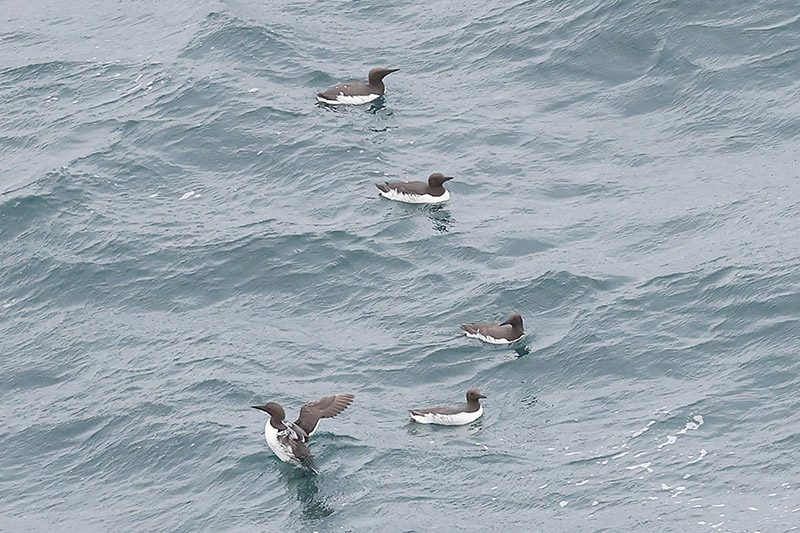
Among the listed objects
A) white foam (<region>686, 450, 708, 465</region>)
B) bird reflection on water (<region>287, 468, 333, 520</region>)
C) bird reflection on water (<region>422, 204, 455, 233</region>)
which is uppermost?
bird reflection on water (<region>287, 468, 333, 520</region>)

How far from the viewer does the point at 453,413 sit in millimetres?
29141

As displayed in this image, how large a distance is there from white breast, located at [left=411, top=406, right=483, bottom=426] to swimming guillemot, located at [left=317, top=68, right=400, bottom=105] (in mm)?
14570

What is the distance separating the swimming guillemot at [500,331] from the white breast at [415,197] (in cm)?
580

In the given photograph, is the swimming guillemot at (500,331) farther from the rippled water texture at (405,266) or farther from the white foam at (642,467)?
the white foam at (642,467)

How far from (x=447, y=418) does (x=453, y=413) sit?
179 mm

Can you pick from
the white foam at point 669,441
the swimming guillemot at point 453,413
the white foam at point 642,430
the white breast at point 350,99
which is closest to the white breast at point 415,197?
the white breast at point 350,99

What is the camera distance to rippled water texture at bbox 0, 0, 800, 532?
91.2 feet

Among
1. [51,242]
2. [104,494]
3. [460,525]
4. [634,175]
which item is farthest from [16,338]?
[634,175]

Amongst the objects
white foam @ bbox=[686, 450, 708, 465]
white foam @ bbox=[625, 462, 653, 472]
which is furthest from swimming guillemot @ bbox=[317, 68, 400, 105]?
white foam @ bbox=[686, 450, 708, 465]

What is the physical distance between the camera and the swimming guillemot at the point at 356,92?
137 ft

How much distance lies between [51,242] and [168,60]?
32.7 ft

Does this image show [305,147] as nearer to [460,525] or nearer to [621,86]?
[621,86]

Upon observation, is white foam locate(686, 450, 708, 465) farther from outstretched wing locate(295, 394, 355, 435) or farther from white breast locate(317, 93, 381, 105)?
white breast locate(317, 93, 381, 105)

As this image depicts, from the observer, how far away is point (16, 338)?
33.8m
